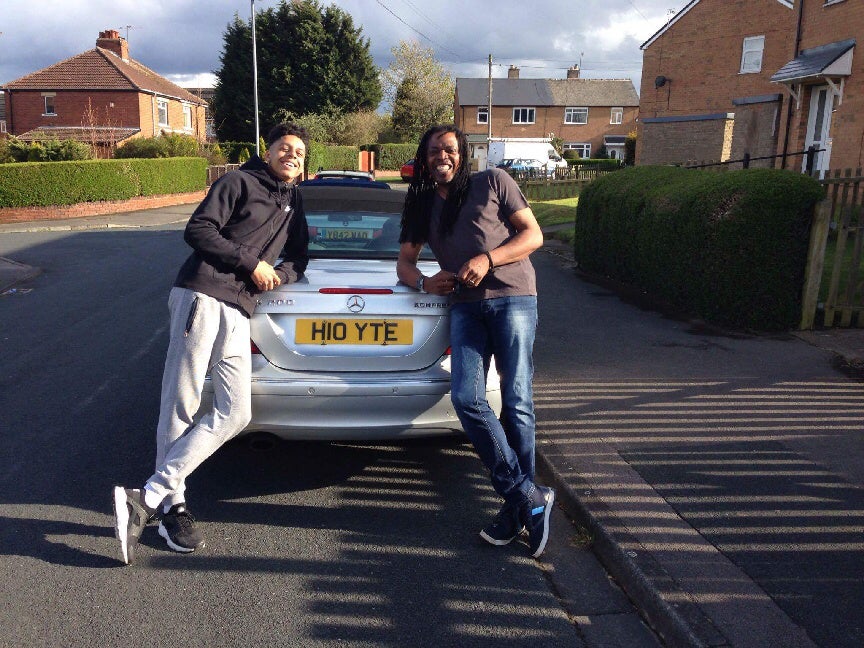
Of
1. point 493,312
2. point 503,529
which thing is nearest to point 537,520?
point 503,529

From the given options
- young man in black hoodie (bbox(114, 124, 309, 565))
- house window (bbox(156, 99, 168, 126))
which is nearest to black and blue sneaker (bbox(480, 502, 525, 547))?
young man in black hoodie (bbox(114, 124, 309, 565))

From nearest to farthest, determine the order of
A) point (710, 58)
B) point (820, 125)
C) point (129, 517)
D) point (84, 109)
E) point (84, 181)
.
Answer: point (129, 517)
point (820, 125)
point (84, 181)
point (710, 58)
point (84, 109)

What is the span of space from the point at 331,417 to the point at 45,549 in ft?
4.65

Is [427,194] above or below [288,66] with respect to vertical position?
below

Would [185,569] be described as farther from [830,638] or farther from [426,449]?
[830,638]

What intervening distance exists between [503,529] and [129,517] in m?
1.69

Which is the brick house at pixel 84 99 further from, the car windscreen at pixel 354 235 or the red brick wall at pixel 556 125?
the car windscreen at pixel 354 235

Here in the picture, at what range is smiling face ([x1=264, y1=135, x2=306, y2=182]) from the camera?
12.5 feet

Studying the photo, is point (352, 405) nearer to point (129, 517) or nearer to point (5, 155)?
point (129, 517)

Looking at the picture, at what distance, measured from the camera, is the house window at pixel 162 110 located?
160 ft

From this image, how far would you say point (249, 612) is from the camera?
10.6ft

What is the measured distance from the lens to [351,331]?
13.3 ft

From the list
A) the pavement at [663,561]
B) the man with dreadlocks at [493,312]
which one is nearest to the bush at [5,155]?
the pavement at [663,561]

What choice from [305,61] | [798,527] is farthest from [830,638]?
[305,61]
